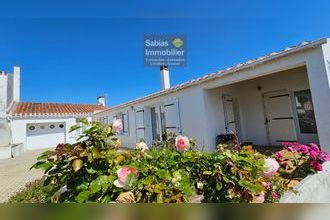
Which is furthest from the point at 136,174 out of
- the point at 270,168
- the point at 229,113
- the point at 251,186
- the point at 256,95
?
the point at 256,95

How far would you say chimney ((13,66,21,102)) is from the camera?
1919 centimetres

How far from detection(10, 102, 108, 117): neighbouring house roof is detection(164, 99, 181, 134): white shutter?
1354 cm

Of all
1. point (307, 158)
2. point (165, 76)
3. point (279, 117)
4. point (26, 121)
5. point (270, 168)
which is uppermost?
point (165, 76)

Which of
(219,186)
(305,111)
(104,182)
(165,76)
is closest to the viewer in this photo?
(104,182)

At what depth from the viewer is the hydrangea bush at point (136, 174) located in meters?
1.40

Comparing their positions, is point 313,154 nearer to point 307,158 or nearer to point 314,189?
point 307,158

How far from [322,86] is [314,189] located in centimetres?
254

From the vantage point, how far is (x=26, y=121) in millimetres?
17125

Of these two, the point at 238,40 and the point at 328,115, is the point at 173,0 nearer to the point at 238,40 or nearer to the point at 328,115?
the point at 328,115

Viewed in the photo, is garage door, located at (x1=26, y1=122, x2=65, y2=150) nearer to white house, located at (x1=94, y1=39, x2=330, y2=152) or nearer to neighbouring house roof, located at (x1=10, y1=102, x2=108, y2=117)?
neighbouring house roof, located at (x1=10, y1=102, x2=108, y2=117)

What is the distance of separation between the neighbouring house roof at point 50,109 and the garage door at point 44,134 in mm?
979

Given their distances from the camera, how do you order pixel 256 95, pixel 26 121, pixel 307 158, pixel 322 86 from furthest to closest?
1. pixel 26 121
2. pixel 256 95
3. pixel 322 86
4. pixel 307 158

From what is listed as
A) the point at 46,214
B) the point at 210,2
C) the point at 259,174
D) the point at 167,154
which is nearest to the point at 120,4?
the point at 210,2

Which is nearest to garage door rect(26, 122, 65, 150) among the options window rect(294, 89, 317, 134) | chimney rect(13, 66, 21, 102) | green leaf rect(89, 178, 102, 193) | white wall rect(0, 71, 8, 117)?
white wall rect(0, 71, 8, 117)
